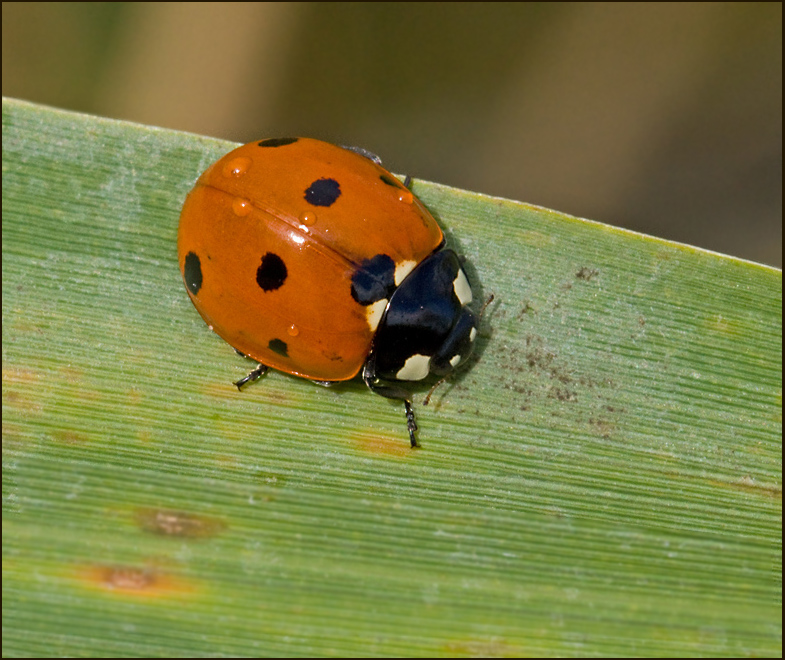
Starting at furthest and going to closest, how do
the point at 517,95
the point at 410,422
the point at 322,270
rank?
the point at 517,95, the point at 410,422, the point at 322,270

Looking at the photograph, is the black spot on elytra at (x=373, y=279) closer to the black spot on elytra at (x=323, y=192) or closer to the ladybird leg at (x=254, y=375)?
the black spot on elytra at (x=323, y=192)

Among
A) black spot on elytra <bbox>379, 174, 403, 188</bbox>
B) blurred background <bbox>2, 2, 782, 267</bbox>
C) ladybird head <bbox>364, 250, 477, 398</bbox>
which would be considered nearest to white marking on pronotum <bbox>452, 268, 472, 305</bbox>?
ladybird head <bbox>364, 250, 477, 398</bbox>

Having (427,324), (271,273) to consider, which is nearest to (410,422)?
(427,324)

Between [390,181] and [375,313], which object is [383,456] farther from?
[390,181]

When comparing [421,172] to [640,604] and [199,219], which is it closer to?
[199,219]

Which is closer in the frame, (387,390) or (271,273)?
(271,273)

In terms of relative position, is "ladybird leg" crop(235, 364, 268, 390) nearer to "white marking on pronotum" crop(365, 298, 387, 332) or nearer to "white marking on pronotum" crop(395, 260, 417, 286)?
"white marking on pronotum" crop(365, 298, 387, 332)

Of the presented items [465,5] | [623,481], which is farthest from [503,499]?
[465,5]
